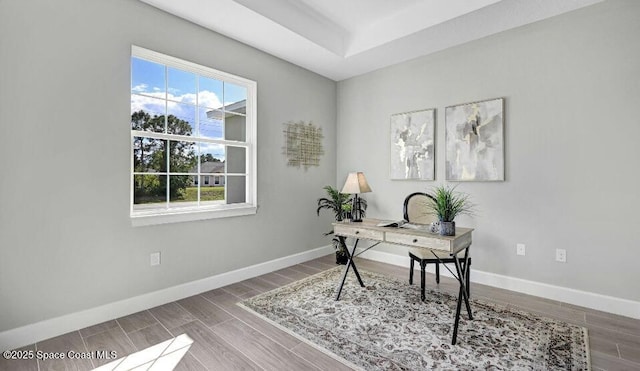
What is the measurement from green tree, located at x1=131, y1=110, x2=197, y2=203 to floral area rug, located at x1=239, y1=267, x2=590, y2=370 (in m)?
1.33

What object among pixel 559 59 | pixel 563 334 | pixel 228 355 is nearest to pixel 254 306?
pixel 228 355

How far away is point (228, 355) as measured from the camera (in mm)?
1956

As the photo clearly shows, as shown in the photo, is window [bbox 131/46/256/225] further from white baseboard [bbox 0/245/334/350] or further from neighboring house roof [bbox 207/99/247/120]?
white baseboard [bbox 0/245/334/350]

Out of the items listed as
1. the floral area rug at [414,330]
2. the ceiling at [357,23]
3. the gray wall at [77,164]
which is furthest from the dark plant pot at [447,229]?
the gray wall at [77,164]

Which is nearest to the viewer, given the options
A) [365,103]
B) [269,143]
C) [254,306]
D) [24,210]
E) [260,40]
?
[24,210]

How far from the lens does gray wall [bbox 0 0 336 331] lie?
202 cm

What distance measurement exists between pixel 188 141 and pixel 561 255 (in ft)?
12.5

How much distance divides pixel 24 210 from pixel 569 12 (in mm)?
4782

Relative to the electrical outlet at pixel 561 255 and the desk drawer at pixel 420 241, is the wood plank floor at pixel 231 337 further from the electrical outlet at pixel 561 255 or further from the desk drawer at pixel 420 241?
the desk drawer at pixel 420 241

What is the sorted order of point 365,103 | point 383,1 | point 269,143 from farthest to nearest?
point 365,103, point 269,143, point 383,1

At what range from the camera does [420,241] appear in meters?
2.32

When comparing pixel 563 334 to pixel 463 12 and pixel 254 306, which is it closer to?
pixel 254 306

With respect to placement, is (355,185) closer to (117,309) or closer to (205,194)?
(205,194)

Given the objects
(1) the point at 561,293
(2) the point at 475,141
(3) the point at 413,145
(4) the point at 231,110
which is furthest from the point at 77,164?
(1) the point at 561,293
